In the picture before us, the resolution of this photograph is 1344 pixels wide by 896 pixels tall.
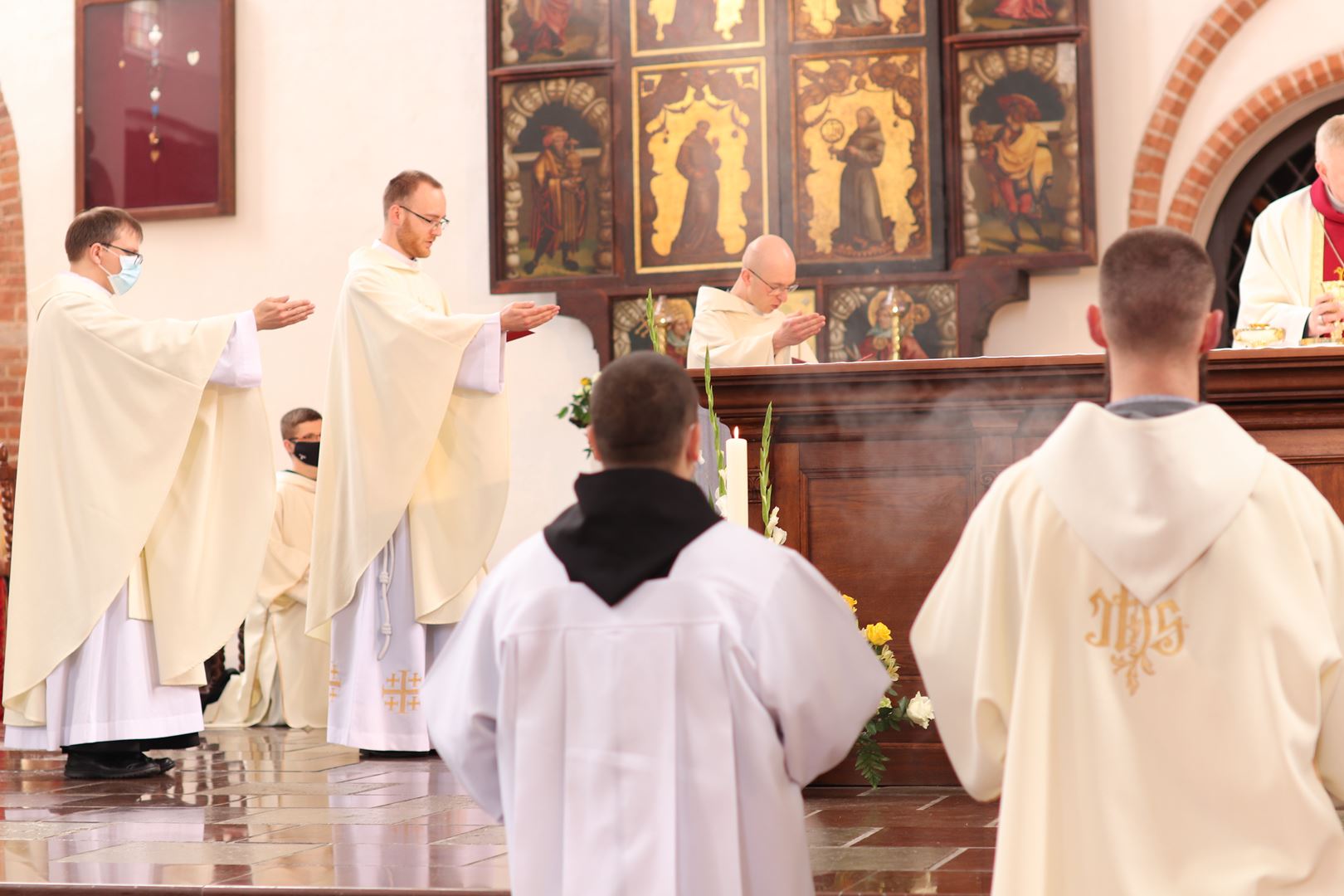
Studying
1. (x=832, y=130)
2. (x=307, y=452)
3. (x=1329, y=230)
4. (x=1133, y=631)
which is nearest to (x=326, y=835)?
(x=1133, y=631)

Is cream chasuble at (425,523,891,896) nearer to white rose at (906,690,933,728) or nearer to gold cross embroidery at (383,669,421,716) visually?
white rose at (906,690,933,728)

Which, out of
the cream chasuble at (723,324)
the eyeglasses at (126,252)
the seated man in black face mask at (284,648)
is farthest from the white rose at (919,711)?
the seated man in black face mask at (284,648)

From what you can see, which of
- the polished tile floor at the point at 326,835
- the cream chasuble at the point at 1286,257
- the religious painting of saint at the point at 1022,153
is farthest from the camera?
the religious painting of saint at the point at 1022,153

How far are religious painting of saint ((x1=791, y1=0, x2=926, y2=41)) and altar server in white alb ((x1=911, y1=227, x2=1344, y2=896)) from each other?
6503mm

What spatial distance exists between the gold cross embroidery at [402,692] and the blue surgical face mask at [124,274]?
5.81 feet

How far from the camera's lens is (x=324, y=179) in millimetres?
9672

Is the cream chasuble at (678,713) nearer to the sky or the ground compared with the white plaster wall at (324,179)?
nearer to the ground

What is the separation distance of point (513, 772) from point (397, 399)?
3.98 m

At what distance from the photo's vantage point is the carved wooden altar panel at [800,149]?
326 inches

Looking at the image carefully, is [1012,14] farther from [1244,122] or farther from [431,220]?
[431,220]

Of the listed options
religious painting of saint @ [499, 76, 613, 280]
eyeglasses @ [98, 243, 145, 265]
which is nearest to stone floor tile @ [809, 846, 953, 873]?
eyeglasses @ [98, 243, 145, 265]

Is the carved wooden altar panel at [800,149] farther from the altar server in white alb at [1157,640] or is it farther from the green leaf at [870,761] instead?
the altar server in white alb at [1157,640]

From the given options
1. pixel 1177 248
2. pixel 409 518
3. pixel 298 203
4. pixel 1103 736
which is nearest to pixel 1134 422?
pixel 1177 248

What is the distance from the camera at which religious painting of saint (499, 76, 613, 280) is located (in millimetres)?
8898
